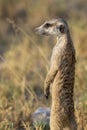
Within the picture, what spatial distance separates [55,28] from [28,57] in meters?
4.01

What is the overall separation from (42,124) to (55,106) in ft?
1.43

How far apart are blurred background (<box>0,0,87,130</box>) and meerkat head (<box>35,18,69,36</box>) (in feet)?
2.80

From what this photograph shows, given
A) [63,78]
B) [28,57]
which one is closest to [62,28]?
[63,78]

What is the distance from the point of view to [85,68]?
7660 millimetres

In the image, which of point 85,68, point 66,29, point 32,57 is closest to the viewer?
point 66,29

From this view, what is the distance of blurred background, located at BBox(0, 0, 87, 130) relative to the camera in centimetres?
695

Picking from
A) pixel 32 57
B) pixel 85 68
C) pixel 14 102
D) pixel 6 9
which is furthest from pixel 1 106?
pixel 6 9

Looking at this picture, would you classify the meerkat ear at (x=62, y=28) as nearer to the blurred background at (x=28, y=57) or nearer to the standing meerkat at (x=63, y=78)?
→ the standing meerkat at (x=63, y=78)

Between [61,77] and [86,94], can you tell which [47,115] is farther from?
[61,77]

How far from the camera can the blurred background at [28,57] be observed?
695 cm

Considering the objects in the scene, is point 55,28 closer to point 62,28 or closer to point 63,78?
point 62,28

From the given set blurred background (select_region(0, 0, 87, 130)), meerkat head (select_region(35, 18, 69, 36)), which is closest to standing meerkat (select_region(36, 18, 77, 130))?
meerkat head (select_region(35, 18, 69, 36))

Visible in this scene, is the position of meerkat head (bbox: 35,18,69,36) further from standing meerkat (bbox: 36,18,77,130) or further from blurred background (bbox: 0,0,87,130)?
blurred background (bbox: 0,0,87,130)

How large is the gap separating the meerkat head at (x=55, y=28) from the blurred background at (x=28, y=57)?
0.85 metres
